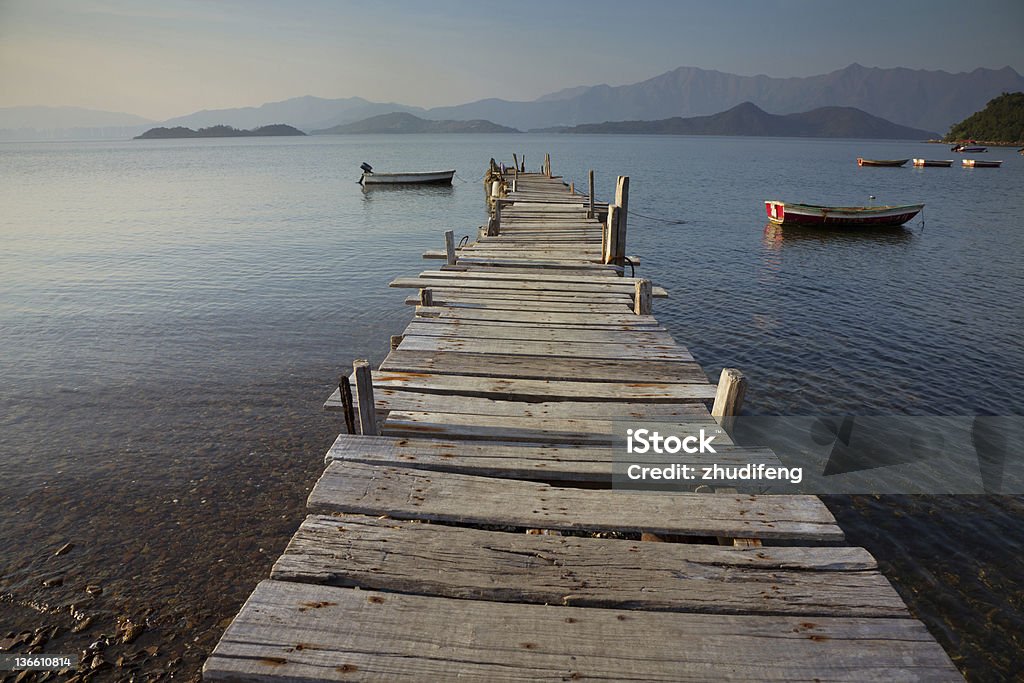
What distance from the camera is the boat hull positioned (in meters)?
57.2

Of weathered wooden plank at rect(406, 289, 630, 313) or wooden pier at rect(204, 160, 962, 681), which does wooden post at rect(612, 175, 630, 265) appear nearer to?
weathered wooden plank at rect(406, 289, 630, 313)

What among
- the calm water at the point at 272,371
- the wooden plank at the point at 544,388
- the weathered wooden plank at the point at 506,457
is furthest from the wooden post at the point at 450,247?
the weathered wooden plank at the point at 506,457

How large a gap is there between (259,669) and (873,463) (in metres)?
9.98


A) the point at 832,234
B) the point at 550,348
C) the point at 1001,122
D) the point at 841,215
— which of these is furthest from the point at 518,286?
the point at 1001,122

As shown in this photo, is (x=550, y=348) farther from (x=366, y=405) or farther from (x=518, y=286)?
(x=518, y=286)

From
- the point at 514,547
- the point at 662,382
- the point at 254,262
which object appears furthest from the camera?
the point at 254,262

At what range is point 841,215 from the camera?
34.1 meters

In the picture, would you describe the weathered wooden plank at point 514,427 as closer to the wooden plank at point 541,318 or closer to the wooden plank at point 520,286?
the wooden plank at point 541,318

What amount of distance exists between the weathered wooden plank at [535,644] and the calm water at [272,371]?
2.98 meters

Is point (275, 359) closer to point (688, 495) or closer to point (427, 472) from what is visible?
point (427, 472)

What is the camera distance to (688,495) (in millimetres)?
4855

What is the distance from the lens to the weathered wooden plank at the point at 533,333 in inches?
331

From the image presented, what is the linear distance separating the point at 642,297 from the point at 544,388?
367 cm

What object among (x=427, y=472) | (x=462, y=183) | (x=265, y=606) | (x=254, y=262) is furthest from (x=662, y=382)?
(x=462, y=183)
